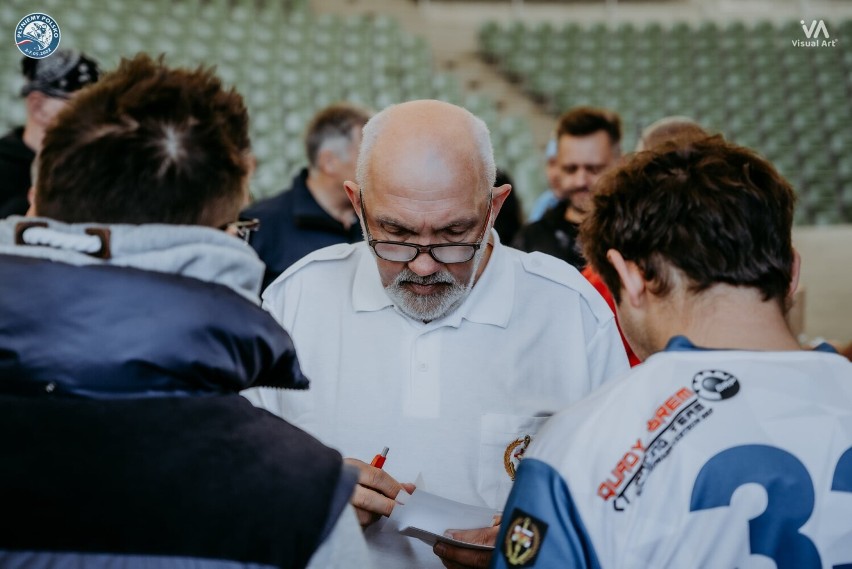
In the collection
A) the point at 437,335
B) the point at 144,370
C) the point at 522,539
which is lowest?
the point at 522,539

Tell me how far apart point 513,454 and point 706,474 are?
0.58 meters

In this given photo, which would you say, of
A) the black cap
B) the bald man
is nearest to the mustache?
the bald man

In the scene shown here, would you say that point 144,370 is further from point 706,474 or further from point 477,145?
point 477,145

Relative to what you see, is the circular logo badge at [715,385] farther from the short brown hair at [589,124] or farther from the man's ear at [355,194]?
the short brown hair at [589,124]

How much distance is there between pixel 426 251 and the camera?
1.63 meters

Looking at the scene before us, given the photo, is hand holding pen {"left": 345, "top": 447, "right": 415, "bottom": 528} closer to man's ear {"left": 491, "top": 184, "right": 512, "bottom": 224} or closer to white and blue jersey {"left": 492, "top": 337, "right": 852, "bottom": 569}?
white and blue jersey {"left": 492, "top": 337, "right": 852, "bottom": 569}

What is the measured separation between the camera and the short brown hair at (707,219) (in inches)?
47.0

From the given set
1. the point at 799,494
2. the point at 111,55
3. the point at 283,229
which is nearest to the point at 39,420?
the point at 799,494

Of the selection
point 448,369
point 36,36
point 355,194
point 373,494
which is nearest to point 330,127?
point 36,36

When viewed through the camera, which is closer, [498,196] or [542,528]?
[542,528]

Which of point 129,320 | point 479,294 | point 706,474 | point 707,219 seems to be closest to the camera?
point 129,320

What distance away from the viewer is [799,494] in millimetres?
1086

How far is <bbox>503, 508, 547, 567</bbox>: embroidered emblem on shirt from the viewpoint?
3.78 ft

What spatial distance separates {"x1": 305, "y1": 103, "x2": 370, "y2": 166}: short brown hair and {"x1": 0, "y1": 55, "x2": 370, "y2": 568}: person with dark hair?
275 centimetres
